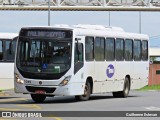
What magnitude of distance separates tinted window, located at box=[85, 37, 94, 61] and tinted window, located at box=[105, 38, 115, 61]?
147 cm

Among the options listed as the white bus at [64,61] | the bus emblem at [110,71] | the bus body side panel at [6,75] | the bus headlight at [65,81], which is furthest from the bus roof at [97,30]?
the bus body side panel at [6,75]

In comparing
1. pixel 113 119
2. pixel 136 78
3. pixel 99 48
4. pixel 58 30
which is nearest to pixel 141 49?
pixel 136 78

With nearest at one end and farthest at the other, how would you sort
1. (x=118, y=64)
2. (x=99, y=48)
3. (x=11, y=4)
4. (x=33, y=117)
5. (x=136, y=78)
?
1. (x=33, y=117)
2. (x=99, y=48)
3. (x=118, y=64)
4. (x=136, y=78)
5. (x=11, y=4)

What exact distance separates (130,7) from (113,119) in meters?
59.9

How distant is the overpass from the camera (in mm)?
78375

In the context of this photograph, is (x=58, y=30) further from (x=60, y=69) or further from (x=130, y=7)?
(x=130, y=7)

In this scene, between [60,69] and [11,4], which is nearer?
[60,69]

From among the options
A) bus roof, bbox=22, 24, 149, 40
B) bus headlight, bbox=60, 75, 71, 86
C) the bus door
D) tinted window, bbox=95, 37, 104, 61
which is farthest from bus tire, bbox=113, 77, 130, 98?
bus headlight, bbox=60, 75, 71, 86

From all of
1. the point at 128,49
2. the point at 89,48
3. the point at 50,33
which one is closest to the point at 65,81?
the point at 50,33

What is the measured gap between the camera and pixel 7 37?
3145 centimetres

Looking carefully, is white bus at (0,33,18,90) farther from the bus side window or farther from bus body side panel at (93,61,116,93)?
the bus side window

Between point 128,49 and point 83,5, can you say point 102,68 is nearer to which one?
point 128,49

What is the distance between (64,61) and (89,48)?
2008mm

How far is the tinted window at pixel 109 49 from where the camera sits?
30141mm
